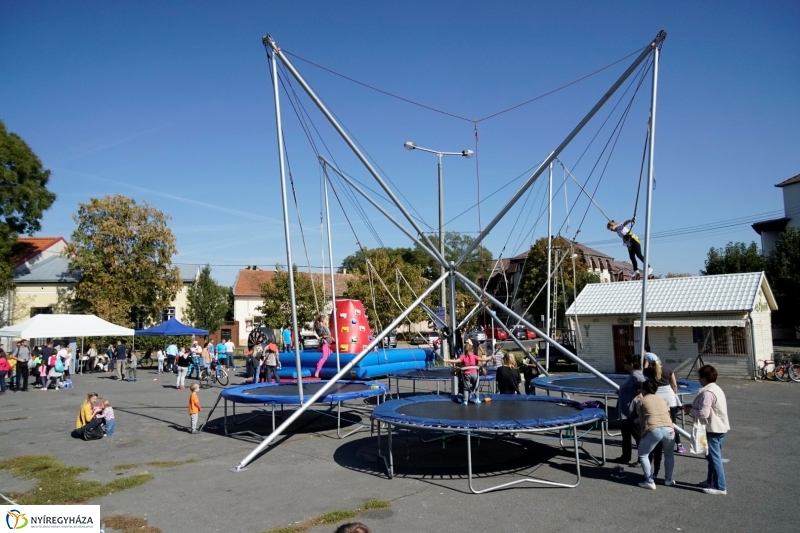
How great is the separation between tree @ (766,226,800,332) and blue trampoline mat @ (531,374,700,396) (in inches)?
901

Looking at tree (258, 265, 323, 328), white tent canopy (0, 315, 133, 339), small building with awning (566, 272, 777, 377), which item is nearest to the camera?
small building with awning (566, 272, 777, 377)

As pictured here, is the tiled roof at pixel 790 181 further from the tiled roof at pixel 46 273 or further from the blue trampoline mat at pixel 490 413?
the tiled roof at pixel 46 273

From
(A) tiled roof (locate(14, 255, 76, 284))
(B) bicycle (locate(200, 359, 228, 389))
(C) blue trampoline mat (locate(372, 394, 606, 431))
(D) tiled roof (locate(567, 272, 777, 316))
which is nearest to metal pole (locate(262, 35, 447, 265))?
(C) blue trampoline mat (locate(372, 394, 606, 431))

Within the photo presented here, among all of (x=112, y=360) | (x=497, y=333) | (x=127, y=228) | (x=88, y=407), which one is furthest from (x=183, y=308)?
(x=88, y=407)

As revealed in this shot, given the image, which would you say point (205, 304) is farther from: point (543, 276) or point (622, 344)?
point (622, 344)

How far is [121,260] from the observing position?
29.9 meters

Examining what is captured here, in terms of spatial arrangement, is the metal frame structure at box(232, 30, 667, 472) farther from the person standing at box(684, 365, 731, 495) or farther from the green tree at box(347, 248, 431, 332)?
the green tree at box(347, 248, 431, 332)

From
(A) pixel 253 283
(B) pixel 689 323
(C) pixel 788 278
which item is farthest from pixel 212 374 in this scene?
(A) pixel 253 283

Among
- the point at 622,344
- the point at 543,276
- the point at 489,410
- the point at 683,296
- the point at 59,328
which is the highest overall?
the point at 543,276

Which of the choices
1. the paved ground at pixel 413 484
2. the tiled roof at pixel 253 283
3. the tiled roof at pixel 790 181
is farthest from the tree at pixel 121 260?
the tiled roof at pixel 790 181

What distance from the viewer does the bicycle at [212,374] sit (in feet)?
60.9

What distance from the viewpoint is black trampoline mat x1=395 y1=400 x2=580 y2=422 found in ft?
23.8

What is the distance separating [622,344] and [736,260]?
1809 centimetres

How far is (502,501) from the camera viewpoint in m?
5.96
